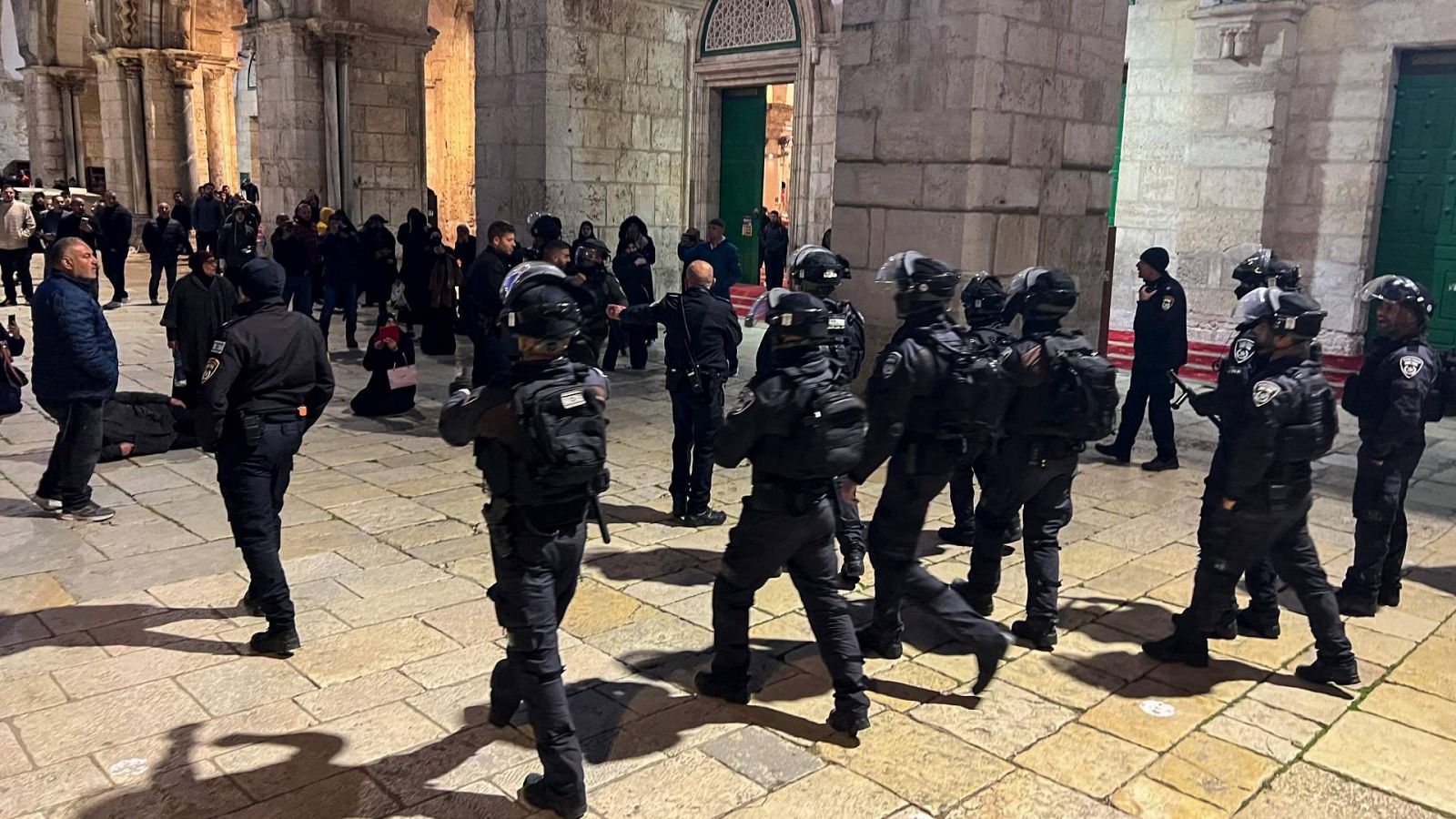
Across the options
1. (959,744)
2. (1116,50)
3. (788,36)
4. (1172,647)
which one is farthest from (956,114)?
(788,36)

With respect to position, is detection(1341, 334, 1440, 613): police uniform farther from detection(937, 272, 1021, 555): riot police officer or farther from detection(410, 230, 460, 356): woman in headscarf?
detection(410, 230, 460, 356): woman in headscarf

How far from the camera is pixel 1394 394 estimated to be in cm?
524

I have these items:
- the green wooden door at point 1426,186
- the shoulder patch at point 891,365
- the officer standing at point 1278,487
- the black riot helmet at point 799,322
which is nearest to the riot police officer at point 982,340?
the shoulder patch at point 891,365

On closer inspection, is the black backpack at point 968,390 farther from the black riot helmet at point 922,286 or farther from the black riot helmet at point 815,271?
the black riot helmet at point 815,271

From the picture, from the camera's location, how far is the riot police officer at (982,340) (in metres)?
5.09

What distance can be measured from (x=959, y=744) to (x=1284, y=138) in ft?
34.3

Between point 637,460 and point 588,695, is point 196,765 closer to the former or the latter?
point 588,695

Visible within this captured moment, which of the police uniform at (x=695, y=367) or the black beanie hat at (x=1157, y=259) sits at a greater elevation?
the black beanie hat at (x=1157, y=259)

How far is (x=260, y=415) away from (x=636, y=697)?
2.03 metres

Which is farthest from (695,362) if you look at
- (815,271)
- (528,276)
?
(528,276)

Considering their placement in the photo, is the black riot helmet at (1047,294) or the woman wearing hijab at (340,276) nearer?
the black riot helmet at (1047,294)

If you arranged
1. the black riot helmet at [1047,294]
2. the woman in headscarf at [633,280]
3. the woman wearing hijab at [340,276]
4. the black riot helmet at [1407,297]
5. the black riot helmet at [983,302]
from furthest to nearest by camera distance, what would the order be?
the woman wearing hijab at [340,276] < the woman in headscarf at [633,280] < the black riot helmet at [983,302] < the black riot helmet at [1407,297] < the black riot helmet at [1047,294]

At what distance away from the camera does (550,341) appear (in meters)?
3.55

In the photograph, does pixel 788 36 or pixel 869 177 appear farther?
pixel 788 36
